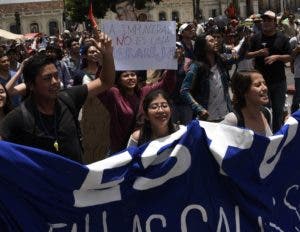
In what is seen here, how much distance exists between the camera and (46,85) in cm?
344

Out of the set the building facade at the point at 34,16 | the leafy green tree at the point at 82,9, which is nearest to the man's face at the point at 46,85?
the leafy green tree at the point at 82,9

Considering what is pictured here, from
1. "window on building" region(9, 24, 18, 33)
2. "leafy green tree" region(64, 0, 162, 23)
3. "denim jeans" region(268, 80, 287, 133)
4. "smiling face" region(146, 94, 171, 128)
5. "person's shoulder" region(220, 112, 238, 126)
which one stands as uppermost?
"smiling face" region(146, 94, 171, 128)

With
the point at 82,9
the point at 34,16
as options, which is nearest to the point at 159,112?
the point at 82,9

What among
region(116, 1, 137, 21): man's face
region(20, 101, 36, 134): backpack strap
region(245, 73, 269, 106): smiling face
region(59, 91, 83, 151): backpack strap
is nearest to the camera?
region(20, 101, 36, 134): backpack strap

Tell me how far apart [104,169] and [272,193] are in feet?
3.36

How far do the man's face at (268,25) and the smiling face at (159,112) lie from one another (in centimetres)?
264

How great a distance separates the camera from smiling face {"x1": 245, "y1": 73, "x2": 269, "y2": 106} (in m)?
3.96

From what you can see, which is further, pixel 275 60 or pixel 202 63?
pixel 275 60

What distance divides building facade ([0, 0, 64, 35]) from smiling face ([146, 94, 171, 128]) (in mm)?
95474

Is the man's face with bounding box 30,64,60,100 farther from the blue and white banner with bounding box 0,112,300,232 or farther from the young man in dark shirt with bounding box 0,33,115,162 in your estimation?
the blue and white banner with bounding box 0,112,300,232

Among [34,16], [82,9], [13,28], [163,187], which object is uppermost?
[163,187]

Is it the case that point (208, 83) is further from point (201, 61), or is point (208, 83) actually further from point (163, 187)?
point (163, 187)

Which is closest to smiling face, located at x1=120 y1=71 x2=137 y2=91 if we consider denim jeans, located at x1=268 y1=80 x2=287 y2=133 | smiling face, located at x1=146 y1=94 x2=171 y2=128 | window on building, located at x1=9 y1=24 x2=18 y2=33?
smiling face, located at x1=146 y1=94 x2=171 y2=128

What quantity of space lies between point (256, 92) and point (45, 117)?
1.43 meters
